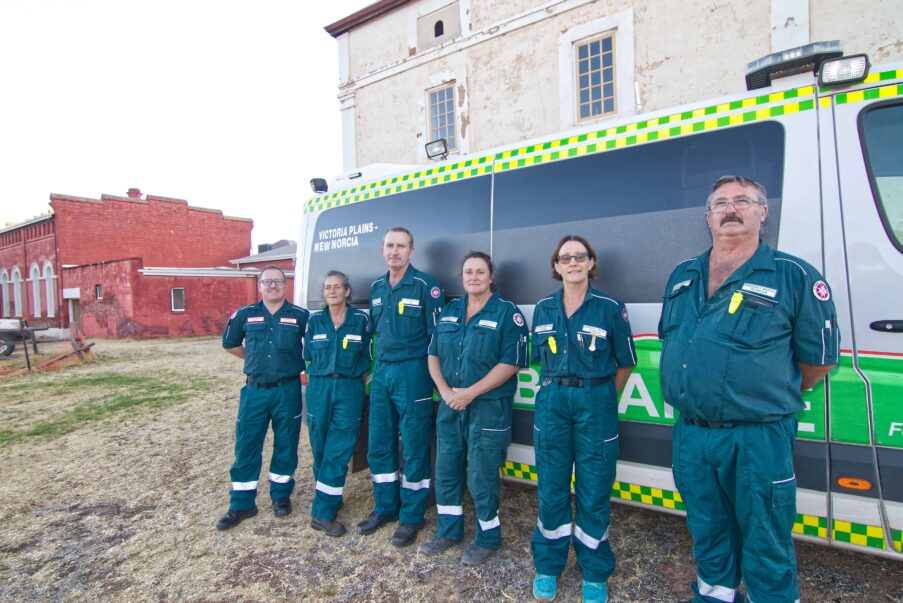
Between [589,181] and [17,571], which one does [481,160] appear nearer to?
[589,181]

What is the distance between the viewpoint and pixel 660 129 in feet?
8.69

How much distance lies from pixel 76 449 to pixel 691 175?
6690 millimetres

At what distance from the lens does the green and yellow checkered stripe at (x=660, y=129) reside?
2322 mm

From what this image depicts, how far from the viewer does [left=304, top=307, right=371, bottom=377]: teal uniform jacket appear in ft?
11.4

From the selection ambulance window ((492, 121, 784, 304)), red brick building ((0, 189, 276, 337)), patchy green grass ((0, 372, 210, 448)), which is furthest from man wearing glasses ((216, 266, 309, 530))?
red brick building ((0, 189, 276, 337))

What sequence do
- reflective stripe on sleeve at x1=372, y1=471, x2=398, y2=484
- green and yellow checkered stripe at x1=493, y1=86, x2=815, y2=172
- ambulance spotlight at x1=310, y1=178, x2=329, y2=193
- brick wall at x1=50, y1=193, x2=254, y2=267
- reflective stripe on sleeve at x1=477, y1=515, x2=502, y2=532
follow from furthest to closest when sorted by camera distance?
brick wall at x1=50, y1=193, x2=254, y2=267
ambulance spotlight at x1=310, y1=178, x2=329, y2=193
reflective stripe on sleeve at x1=372, y1=471, x2=398, y2=484
reflective stripe on sleeve at x1=477, y1=515, x2=502, y2=532
green and yellow checkered stripe at x1=493, y1=86, x2=815, y2=172

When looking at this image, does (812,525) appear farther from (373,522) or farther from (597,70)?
(597,70)

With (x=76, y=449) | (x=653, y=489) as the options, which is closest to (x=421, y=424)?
(x=653, y=489)

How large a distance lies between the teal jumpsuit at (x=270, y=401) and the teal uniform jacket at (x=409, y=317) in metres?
0.75

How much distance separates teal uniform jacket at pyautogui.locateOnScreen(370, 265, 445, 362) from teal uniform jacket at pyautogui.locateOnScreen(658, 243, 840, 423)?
1679 mm

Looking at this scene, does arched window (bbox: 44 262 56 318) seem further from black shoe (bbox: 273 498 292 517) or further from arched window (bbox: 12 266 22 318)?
black shoe (bbox: 273 498 292 517)

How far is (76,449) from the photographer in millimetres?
5715

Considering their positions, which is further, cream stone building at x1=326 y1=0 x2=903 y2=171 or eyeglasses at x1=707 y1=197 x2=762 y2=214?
cream stone building at x1=326 y1=0 x2=903 y2=171

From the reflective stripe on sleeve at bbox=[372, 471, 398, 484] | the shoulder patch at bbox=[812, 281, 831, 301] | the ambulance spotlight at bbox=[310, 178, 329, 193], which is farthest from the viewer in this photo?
the ambulance spotlight at bbox=[310, 178, 329, 193]
